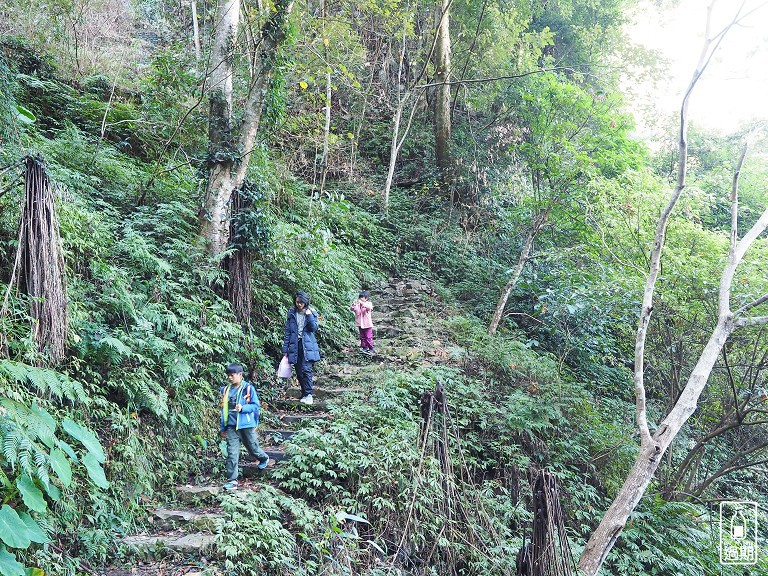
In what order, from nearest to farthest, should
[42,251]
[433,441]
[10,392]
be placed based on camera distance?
[10,392]
[42,251]
[433,441]

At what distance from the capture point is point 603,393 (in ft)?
33.8

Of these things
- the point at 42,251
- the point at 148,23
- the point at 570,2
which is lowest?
the point at 42,251

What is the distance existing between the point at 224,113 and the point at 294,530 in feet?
18.9

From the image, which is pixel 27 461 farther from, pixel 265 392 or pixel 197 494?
pixel 265 392

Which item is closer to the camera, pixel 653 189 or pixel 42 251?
pixel 42 251

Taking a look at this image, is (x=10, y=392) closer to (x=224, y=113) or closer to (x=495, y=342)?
(x=224, y=113)

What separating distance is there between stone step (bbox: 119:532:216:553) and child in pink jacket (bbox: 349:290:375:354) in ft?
15.6

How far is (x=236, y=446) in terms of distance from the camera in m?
4.98

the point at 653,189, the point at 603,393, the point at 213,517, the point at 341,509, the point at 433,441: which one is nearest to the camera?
the point at 213,517

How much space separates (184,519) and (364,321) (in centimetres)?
470

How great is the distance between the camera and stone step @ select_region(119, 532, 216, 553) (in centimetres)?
383

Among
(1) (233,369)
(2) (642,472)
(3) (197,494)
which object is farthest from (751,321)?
(3) (197,494)

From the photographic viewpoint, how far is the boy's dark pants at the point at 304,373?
664 centimetres

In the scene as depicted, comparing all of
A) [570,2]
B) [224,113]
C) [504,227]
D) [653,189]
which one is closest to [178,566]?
[224,113]
